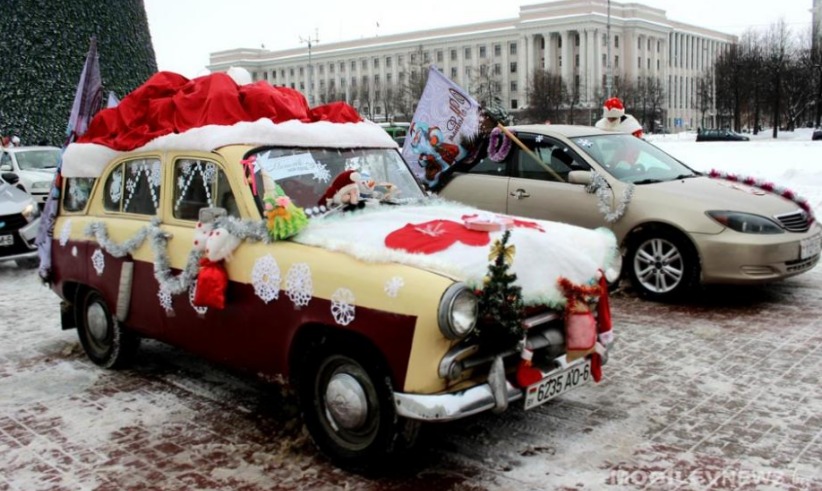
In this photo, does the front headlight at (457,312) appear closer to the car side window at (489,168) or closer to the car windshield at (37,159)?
the car side window at (489,168)

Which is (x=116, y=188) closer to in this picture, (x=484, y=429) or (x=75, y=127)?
(x=75, y=127)

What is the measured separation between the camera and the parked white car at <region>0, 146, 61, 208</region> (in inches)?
622

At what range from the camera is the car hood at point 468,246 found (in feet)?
12.9

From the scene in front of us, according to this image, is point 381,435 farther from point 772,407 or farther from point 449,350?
point 772,407

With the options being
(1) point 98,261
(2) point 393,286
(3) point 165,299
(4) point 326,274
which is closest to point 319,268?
(4) point 326,274

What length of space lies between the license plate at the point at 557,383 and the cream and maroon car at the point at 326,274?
0.01m

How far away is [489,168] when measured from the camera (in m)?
8.99

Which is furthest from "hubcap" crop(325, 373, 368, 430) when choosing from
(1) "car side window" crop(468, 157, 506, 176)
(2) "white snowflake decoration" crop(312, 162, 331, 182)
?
(1) "car side window" crop(468, 157, 506, 176)

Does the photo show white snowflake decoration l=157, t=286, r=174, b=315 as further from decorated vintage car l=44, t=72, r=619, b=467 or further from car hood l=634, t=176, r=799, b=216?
car hood l=634, t=176, r=799, b=216

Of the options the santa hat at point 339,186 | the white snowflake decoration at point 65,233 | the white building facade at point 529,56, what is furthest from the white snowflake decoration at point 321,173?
the white building facade at point 529,56

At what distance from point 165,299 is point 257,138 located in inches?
49.2

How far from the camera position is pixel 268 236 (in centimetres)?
448

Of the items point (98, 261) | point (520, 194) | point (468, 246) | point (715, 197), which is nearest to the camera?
point (468, 246)

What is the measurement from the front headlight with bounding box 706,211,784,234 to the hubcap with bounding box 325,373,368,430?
480 centimetres
